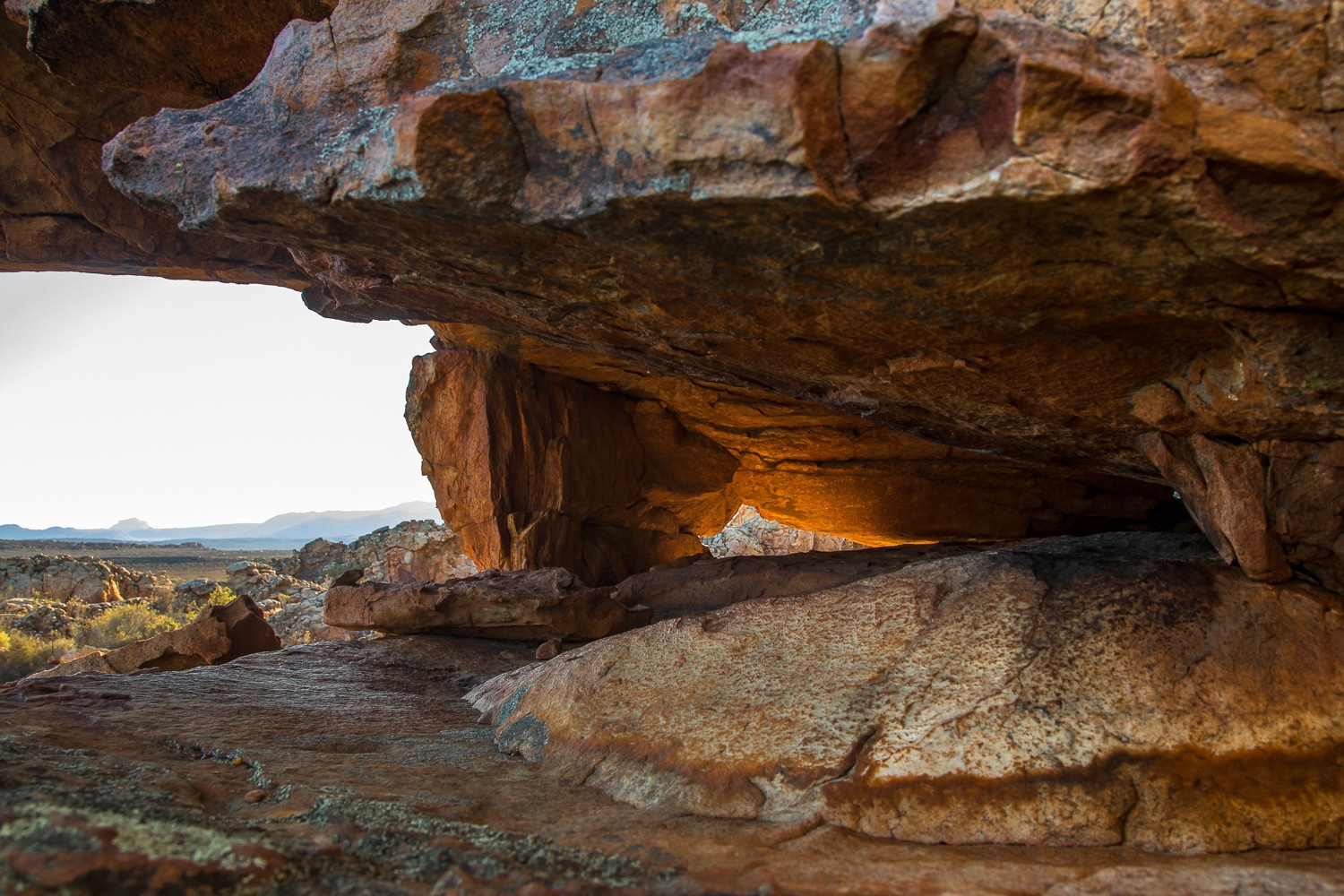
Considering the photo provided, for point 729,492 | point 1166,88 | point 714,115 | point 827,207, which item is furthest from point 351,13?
point 729,492

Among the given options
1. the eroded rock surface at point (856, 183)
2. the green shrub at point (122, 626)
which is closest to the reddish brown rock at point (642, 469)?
the eroded rock surface at point (856, 183)

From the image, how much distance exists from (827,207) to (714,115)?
502 millimetres

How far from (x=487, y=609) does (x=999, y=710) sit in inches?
199

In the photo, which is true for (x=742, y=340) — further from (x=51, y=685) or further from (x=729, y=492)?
(x=729, y=492)

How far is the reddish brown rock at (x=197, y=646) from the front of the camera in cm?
698

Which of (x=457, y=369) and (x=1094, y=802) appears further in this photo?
(x=457, y=369)

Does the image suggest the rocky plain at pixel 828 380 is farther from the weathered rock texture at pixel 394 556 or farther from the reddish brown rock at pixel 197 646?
the weathered rock texture at pixel 394 556

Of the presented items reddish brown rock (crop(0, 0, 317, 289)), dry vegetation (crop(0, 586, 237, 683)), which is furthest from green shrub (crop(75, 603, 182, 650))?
reddish brown rock (crop(0, 0, 317, 289))

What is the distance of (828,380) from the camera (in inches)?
190

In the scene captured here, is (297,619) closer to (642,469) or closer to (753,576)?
(642,469)

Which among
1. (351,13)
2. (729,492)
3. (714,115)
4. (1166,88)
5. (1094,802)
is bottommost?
(1094,802)

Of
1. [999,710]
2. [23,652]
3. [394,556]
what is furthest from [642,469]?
[23,652]

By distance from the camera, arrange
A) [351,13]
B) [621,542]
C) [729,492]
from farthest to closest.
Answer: [729,492]
[621,542]
[351,13]

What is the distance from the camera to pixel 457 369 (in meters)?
8.99
